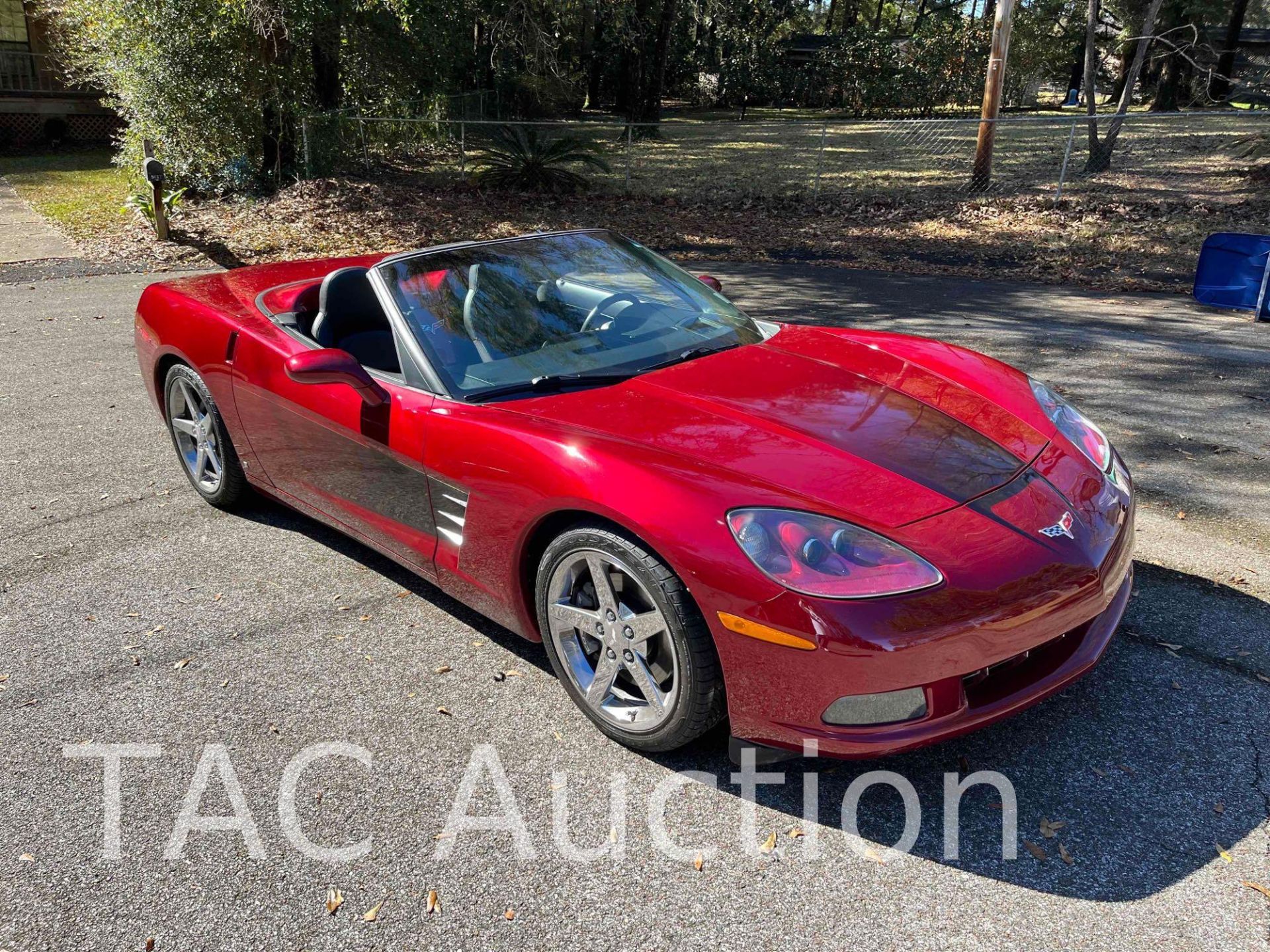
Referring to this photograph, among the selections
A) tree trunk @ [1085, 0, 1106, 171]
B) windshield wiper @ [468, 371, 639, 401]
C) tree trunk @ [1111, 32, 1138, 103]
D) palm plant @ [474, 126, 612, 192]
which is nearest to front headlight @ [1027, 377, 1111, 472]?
windshield wiper @ [468, 371, 639, 401]

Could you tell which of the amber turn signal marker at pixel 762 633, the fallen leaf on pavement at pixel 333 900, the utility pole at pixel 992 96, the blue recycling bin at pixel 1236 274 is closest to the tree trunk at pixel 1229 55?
the utility pole at pixel 992 96

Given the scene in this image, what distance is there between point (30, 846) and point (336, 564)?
1736 millimetres

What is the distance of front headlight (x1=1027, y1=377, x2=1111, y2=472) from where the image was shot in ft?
10.5

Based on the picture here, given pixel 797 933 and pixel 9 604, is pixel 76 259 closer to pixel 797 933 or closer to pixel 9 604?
pixel 9 604

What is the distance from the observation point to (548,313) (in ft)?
11.9

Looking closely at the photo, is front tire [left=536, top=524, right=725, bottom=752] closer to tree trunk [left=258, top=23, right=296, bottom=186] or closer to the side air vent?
the side air vent

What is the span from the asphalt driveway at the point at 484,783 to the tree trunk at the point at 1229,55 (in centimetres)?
3268

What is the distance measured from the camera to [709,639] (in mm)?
2553

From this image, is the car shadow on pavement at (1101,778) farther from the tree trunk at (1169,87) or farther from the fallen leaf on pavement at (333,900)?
the tree trunk at (1169,87)

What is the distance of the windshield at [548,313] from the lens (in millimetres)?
3371

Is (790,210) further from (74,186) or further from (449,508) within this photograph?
Answer: (74,186)

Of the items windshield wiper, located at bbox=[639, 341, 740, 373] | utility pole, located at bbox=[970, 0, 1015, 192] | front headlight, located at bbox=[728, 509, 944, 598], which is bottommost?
front headlight, located at bbox=[728, 509, 944, 598]

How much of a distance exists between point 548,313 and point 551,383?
0.48 m

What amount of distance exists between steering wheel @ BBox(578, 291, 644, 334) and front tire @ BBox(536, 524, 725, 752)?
3.40ft
